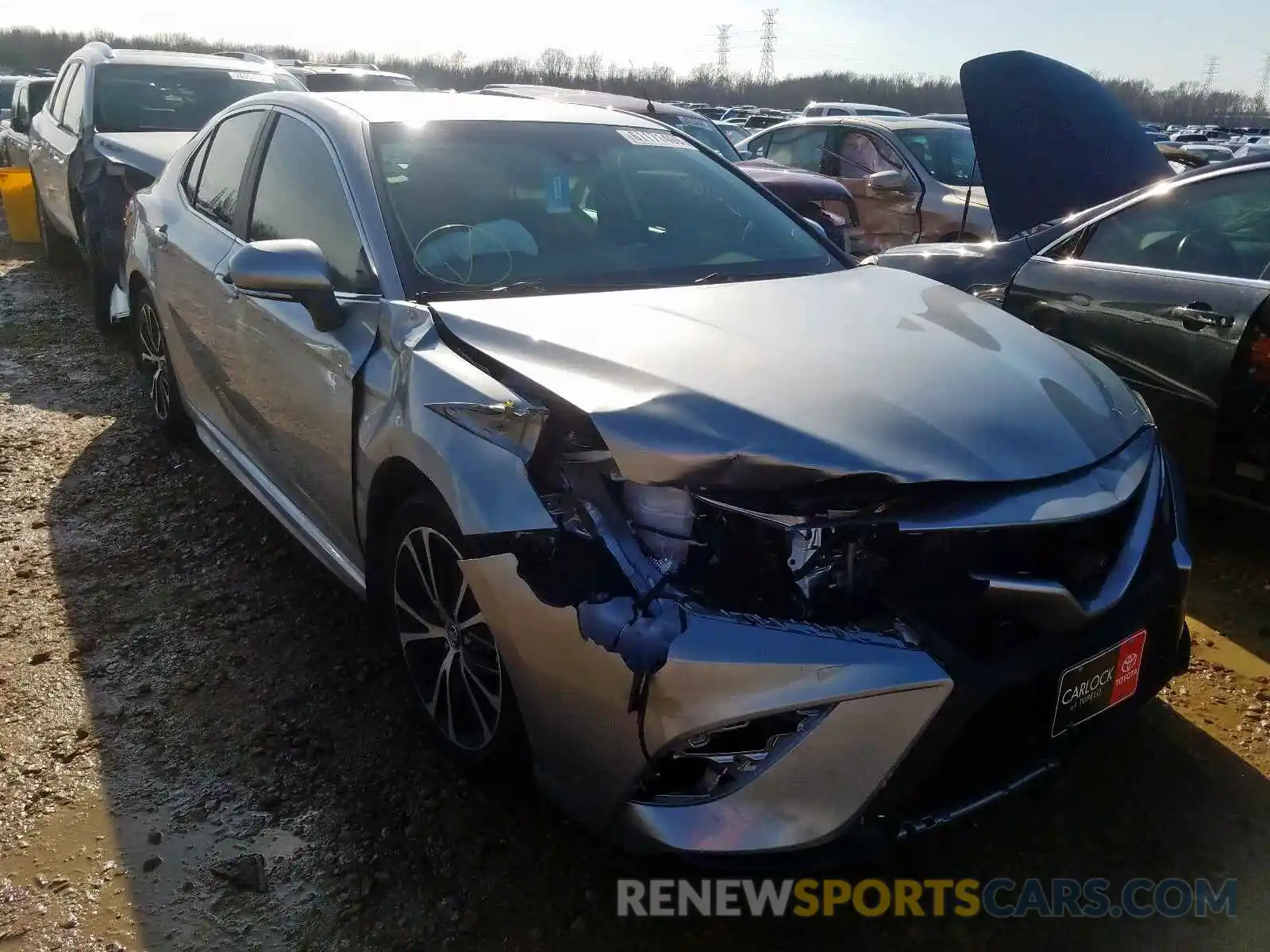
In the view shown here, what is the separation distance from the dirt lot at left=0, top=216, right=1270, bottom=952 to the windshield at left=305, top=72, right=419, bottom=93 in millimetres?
10101

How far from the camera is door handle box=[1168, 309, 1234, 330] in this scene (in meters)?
3.44

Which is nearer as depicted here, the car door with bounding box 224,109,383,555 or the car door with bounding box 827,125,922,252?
the car door with bounding box 224,109,383,555

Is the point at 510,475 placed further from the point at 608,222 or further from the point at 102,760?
the point at 102,760

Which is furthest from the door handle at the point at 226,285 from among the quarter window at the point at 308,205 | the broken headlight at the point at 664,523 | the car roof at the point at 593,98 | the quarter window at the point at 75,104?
the car roof at the point at 593,98

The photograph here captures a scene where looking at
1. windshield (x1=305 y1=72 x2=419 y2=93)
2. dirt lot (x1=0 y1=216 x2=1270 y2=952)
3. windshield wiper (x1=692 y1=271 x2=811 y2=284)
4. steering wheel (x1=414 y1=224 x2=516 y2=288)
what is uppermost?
windshield (x1=305 y1=72 x2=419 y2=93)

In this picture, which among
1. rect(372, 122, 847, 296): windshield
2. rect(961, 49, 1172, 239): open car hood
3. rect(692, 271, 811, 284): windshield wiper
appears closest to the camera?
rect(372, 122, 847, 296): windshield

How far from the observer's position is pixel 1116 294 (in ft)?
12.8

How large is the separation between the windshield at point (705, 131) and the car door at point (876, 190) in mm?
973

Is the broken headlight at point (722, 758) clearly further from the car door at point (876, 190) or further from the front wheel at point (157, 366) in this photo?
the car door at point (876, 190)

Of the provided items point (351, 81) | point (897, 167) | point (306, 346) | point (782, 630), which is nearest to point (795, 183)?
point (897, 167)

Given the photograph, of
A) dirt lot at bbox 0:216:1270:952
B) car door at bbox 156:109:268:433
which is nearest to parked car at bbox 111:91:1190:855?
dirt lot at bbox 0:216:1270:952

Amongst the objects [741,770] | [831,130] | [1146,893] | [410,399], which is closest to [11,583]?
[410,399]

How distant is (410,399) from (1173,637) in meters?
1.83

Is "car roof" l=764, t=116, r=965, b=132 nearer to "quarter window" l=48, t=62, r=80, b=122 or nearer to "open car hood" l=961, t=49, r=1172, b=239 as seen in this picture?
"open car hood" l=961, t=49, r=1172, b=239
